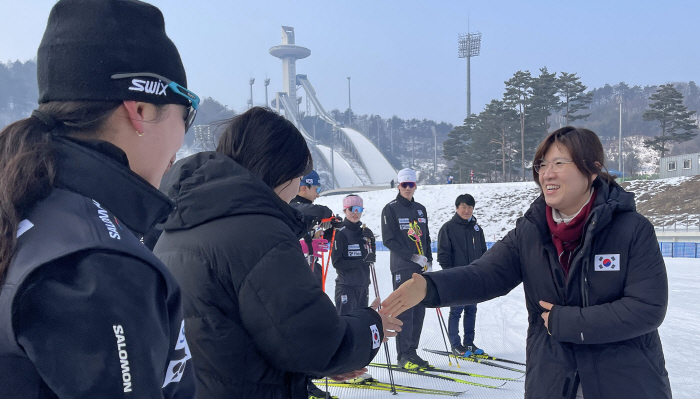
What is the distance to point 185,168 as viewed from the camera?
140cm

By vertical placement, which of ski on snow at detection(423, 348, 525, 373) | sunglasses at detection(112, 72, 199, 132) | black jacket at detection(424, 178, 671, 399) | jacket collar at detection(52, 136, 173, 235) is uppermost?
sunglasses at detection(112, 72, 199, 132)

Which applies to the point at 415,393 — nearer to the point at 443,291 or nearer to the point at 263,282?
the point at 443,291

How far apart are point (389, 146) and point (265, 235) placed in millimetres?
101550

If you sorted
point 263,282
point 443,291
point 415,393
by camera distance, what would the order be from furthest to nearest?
point 415,393 < point 443,291 < point 263,282

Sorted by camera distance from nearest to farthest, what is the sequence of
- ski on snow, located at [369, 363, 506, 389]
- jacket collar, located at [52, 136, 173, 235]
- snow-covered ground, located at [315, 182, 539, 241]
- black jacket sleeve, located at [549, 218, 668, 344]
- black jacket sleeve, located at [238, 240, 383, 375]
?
jacket collar, located at [52, 136, 173, 235] < black jacket sleeve, located at [238, 240, 383, 375] < black jacket sleeve, located at [549, 218, 668, 344] < ski on snow, located at [369, 363, 506, 389] < snow-covered ground, located at [315, 182, 539, 241]

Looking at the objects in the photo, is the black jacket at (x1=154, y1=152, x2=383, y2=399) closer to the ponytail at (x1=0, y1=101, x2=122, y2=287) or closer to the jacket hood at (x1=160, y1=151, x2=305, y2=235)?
the jacket hood at (x1=160, y1=151, x2=305, y2=235)

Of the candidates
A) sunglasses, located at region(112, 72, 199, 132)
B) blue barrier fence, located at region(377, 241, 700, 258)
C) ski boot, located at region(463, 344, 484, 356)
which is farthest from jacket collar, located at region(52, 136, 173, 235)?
blue barrier fence, located at region(377, 241, 700, 258)

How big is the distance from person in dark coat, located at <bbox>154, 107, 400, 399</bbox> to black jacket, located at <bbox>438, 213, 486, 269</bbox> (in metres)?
4.51

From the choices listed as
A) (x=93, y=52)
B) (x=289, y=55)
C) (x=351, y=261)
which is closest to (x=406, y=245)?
(x=351, y=261)

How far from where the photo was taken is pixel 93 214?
2.16ft

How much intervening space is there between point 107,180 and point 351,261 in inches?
195

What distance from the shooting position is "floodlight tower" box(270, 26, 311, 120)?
9938 cm

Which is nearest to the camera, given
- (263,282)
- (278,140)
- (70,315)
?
(70,315)

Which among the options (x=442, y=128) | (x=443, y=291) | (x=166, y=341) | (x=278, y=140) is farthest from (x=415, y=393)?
(x=442, y=128)
